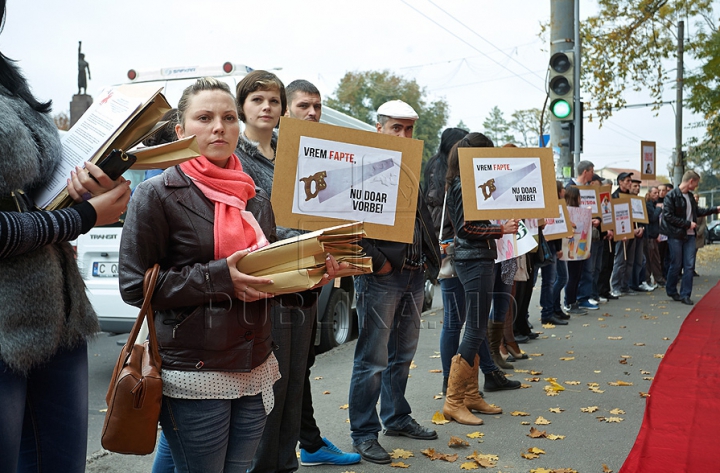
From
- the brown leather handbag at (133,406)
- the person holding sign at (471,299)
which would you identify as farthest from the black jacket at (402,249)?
the brown leather handbag at (133,406)

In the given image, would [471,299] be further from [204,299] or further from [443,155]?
[204,299]

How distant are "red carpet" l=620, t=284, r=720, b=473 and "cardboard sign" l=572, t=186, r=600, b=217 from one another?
3.83 meters

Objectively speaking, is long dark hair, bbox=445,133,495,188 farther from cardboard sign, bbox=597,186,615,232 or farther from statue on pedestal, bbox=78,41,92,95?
statue on pedestal, bbox=78,41,92,95

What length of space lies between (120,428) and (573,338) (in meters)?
7.32

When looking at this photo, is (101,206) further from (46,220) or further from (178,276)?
(178,276)

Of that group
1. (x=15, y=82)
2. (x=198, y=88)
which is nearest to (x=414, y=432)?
(x=198, y=88)

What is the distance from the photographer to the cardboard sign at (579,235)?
10.2 metres

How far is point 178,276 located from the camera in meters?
2.23

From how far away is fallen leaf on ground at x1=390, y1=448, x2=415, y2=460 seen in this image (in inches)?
168

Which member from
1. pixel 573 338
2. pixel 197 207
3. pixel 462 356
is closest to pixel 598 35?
pixel 573 338

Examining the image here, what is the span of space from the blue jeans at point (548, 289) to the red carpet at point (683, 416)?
200 cm

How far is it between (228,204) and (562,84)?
922 centimetres

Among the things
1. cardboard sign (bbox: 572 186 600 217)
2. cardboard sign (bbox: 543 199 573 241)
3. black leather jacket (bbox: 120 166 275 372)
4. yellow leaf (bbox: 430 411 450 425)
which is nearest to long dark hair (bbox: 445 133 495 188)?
yellow leaf (bbox: 430 411 450 425)

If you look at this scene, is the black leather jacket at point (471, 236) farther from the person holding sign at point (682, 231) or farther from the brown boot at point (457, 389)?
the person holding sign at point (682, 231)
